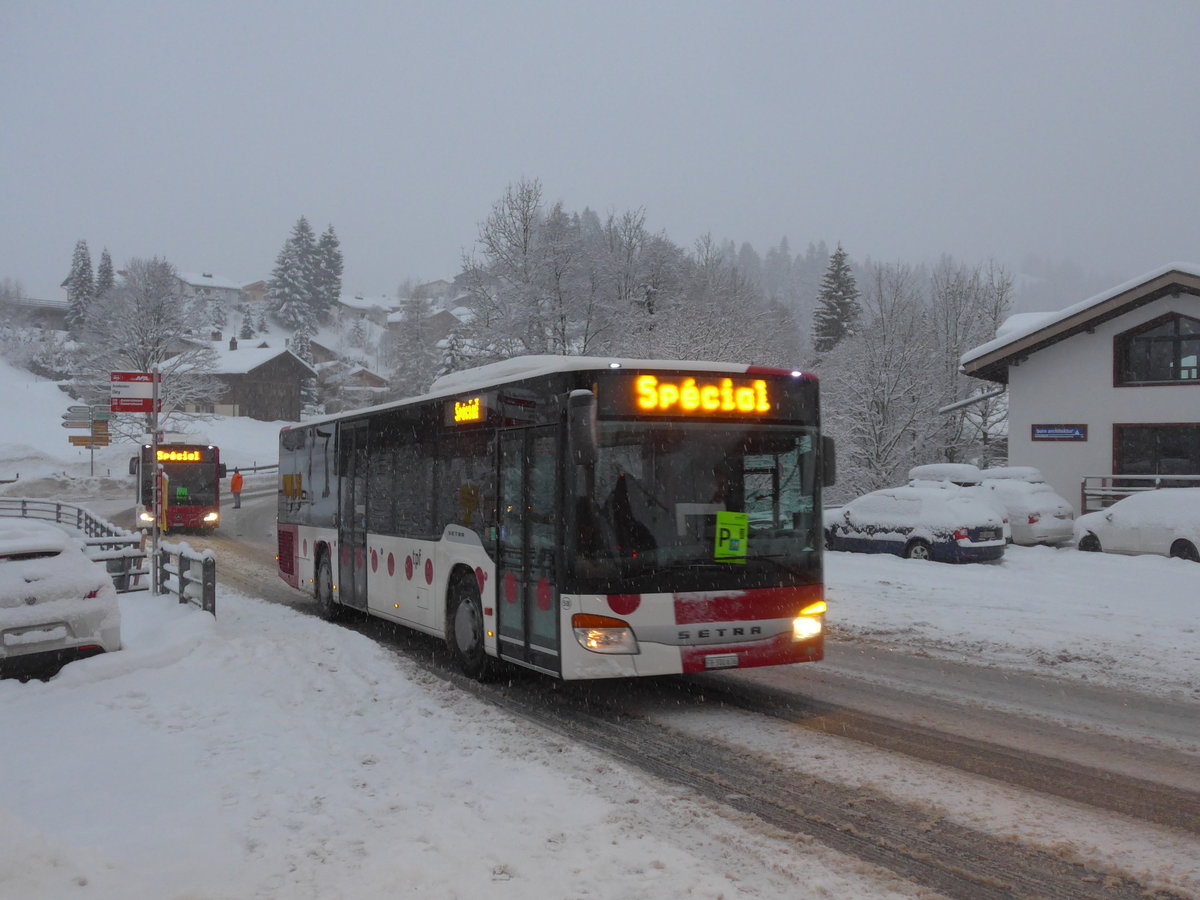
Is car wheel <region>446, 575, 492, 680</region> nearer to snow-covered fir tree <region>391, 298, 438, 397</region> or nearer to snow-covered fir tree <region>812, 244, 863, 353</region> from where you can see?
snow-covered fir tree <region>391, 298, 438, 397</region>

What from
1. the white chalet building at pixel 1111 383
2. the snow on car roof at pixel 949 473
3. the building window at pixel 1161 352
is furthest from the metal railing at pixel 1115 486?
the snow on car roof at pixel 949 473

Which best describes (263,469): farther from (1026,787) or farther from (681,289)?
(1026,787)

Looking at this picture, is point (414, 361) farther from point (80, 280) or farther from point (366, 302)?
point (366, 302)

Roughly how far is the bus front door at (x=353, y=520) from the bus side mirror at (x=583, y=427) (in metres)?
5.82

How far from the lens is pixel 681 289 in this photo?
47.2m

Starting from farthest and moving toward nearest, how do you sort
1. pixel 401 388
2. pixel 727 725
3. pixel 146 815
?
pixel 401 388
pixel 727 725
pixel 146 815

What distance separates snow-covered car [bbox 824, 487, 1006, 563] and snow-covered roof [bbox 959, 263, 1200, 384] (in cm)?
1039

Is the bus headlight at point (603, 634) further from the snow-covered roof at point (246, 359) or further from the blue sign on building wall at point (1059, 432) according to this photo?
the snow-covered roof at point (246, 359)

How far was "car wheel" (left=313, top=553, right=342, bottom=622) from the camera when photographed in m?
13.9

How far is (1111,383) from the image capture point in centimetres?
2853

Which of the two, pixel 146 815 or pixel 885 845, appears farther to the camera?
pixel 146 815

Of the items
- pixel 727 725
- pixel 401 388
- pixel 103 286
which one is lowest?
pixel 727 725

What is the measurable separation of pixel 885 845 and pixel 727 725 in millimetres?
2674

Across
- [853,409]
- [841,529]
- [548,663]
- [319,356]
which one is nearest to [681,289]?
[853,409]
